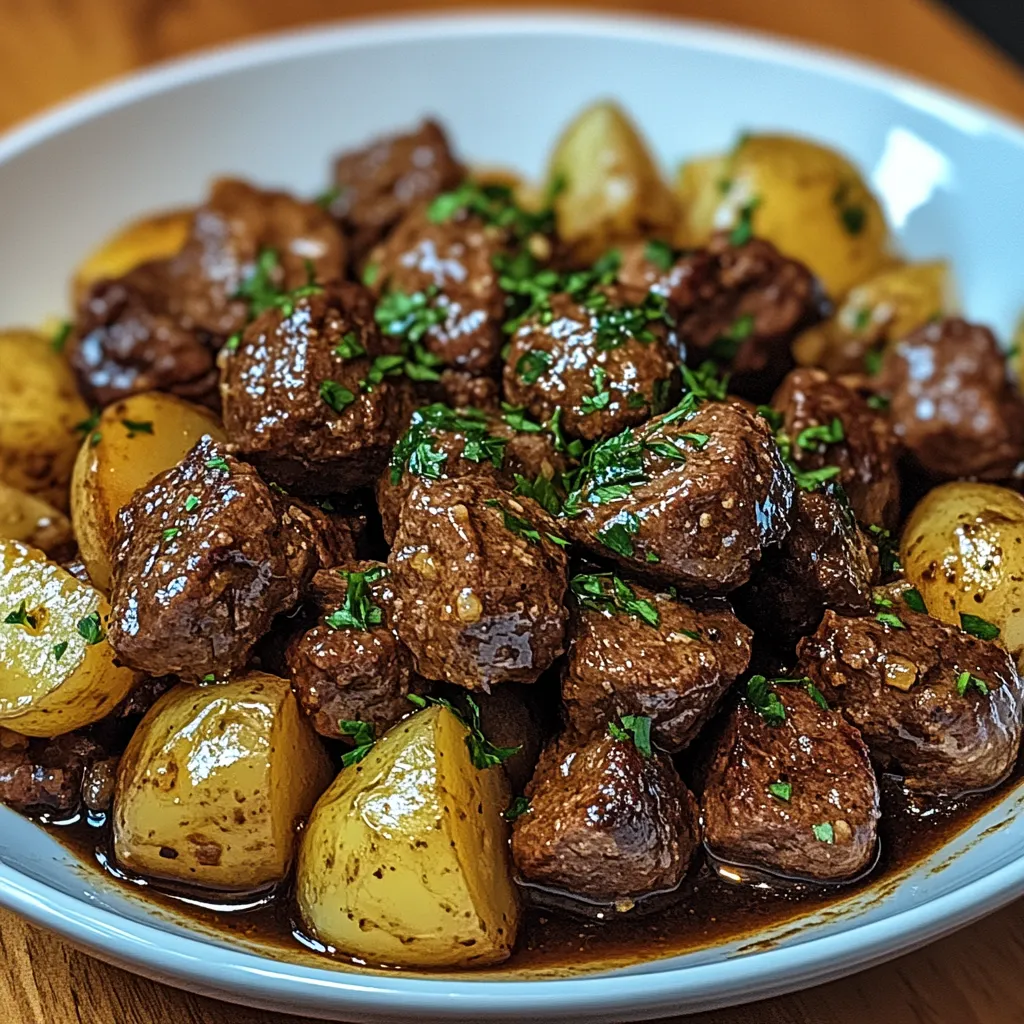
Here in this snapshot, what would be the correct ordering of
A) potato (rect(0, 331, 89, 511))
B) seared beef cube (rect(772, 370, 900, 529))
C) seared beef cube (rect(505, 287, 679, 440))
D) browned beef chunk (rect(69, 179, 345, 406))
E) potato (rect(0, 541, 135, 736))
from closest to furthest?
potato (rect(0, 541, 135, 736)), seared beef cube (rect(505, 287, 679, 440)), seared beef cube (rect(772, 370, 900, 529)), potato (rect(0, 331, 89, 511)), browned beef chunk (rect(69, 179, 345, 406))

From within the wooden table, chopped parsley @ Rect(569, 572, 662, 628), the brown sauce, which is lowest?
the brown sauce

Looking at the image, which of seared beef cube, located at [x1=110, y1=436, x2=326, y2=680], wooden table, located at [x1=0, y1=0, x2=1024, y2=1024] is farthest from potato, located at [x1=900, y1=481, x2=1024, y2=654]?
wooden table, located at [x1=0, y1=0, x2=1024, y2=1024]

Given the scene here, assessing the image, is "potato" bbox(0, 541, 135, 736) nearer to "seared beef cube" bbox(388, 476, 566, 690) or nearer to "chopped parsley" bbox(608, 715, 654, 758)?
"seared beef cube" bbox(388, 476, 566, 690)

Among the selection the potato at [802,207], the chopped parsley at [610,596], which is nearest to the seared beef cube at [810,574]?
the chopped parsley at [610,596]

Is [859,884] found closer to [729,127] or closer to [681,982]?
[681,982]

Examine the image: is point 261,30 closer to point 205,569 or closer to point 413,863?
point 205,569

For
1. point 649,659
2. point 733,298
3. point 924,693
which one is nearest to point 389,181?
point 733,298
